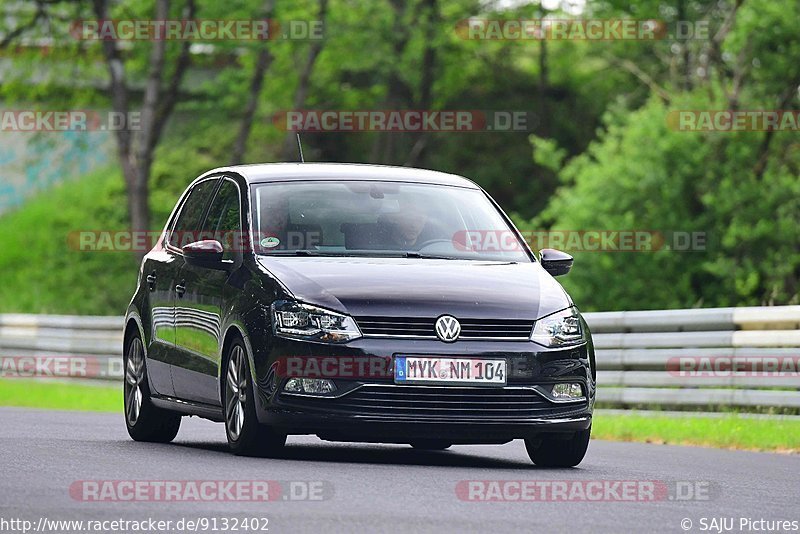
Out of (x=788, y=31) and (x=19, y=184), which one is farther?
(x=19, y=184)

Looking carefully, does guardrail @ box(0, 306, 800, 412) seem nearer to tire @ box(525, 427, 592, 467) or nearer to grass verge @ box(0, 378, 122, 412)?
tire @ box(525, 427, 592, 467)

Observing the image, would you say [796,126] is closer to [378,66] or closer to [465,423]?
[378,66]

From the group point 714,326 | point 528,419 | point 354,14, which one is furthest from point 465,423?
point 354,14

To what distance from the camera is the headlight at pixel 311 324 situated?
34.0ft

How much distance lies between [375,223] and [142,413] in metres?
2.40

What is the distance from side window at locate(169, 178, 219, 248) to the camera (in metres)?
12.7

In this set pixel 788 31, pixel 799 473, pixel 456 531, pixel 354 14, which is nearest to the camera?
pixel 456 531

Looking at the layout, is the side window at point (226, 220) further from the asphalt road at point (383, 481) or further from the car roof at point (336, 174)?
the asphalt road at point (383, 481)

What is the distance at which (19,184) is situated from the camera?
4344 centimetres

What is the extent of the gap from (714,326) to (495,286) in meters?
6.21

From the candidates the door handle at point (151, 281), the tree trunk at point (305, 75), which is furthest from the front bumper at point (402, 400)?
the tree trunk at point (305, 75)

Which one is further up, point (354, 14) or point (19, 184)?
point (354, 14)

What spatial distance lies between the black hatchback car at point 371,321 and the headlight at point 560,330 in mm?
11

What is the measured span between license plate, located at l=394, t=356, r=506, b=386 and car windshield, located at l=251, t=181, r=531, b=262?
1129 mm
